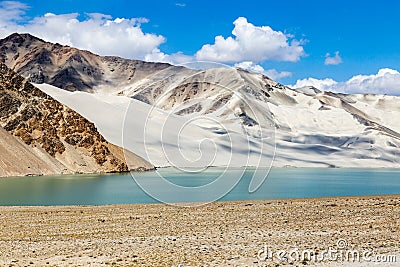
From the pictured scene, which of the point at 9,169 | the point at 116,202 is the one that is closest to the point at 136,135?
the point at 9,169

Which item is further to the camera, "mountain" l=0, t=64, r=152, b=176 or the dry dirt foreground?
"mountain" l=0, t=64, r=152, b=176

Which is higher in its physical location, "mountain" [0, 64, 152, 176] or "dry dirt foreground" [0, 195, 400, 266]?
"mountain" [0, 64, 152, 176]

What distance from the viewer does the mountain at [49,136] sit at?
217 feet

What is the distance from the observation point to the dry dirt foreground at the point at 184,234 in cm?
1434

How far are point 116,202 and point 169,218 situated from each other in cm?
1103

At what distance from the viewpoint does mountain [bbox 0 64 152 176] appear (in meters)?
66.2

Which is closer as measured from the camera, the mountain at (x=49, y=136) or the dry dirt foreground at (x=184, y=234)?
the dry dirt foreground at (x=184, y=234)

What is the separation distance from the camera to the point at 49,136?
70.5 m

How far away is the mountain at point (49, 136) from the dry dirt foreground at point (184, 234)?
128 feet

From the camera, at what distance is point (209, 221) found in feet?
74.0

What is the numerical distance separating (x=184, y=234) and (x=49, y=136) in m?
55.0

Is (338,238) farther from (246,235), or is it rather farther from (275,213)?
(275,213)

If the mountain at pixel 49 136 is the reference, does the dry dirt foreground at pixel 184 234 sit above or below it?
below

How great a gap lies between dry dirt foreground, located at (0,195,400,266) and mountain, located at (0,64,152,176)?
128 ft
